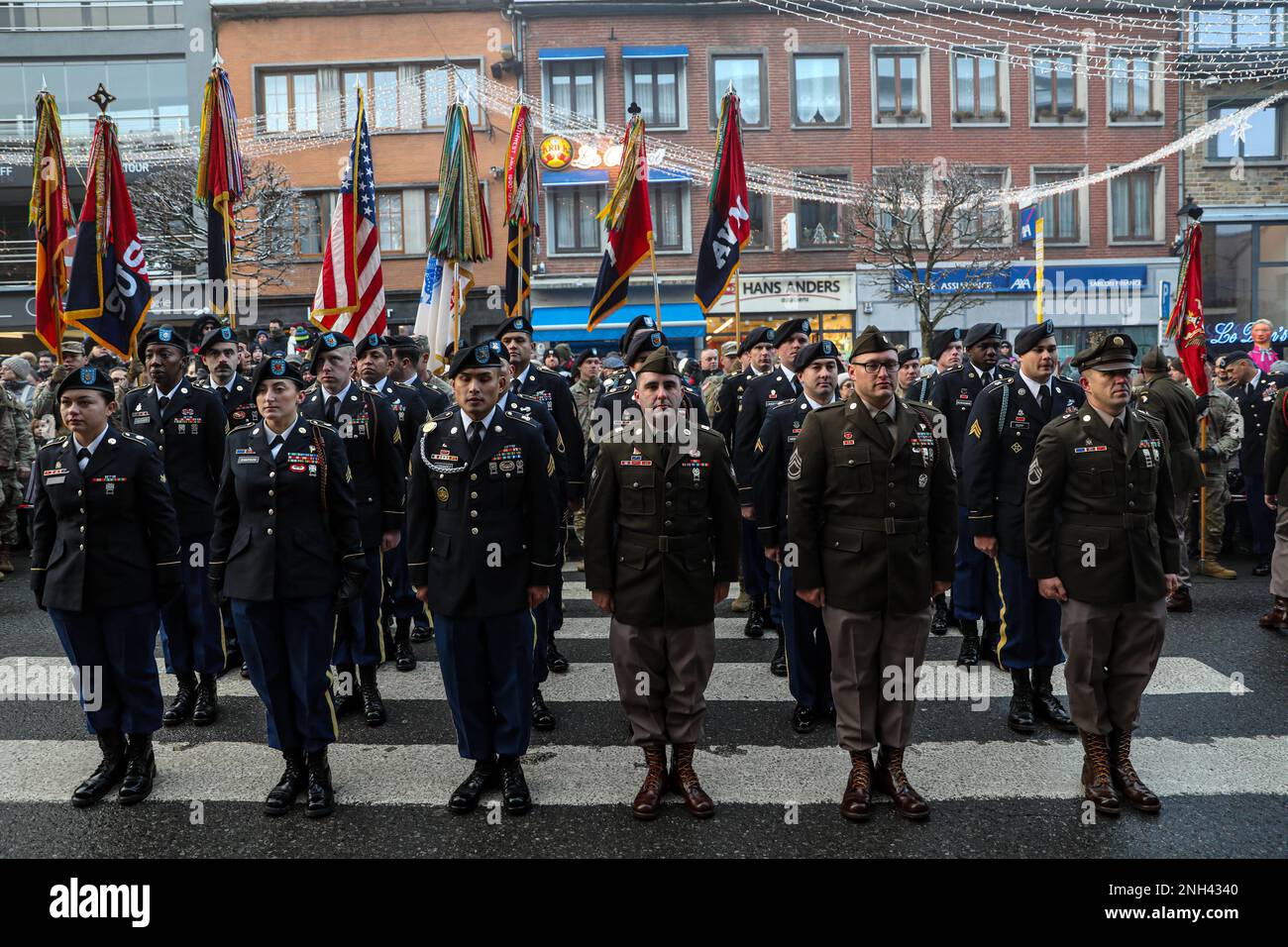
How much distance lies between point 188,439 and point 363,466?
4.23ft

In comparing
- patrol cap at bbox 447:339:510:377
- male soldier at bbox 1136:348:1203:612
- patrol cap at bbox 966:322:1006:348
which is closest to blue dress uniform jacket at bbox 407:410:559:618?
patrol cap at bbox 447:339:510:377

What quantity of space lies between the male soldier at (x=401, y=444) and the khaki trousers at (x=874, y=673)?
12.2 ft

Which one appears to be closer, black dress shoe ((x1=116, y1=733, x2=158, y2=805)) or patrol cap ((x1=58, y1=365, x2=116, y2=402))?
black dress shoe ((x1=116, y1=733, x2=158, y2=805))

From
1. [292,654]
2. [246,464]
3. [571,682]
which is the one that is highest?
[246,464]

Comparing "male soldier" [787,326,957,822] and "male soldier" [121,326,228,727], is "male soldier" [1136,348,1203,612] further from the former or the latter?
"male soldier" [121,326,228,727]

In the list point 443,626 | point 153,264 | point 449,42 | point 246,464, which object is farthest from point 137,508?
point 449,42

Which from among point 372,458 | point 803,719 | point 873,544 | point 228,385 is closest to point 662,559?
point 873,544

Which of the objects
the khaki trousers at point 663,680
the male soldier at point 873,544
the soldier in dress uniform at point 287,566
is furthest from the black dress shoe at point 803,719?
the soldier in dress uniform at point 287,566

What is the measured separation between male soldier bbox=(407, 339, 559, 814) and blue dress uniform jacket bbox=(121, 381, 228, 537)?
2518 millimetres

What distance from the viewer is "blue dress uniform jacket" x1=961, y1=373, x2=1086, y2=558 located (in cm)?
620

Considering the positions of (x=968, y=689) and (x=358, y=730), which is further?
(x=968, y=689)
